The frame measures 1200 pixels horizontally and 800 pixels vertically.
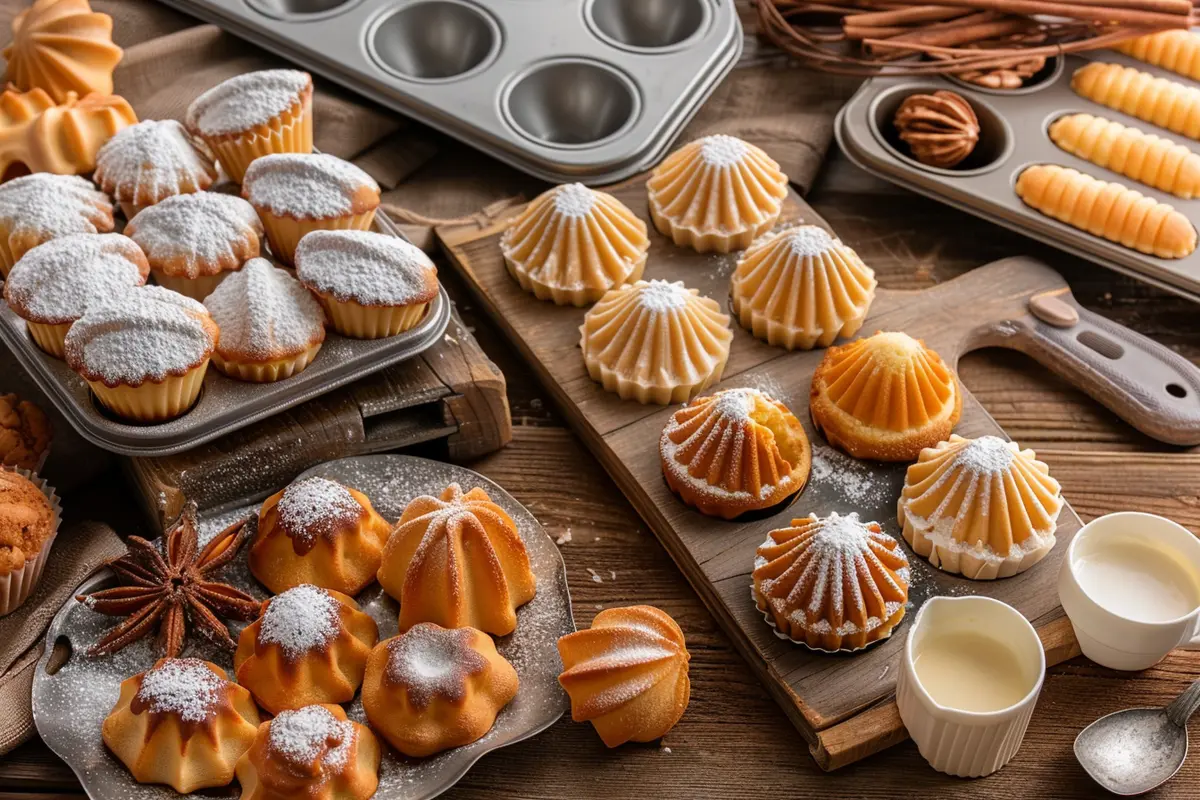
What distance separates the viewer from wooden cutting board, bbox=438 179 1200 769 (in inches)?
70.0

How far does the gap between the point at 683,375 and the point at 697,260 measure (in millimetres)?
332

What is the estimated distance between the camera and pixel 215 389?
6.37 feet

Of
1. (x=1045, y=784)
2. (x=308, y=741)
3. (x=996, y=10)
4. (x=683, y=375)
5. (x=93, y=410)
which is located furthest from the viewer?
(x=996, y=10)

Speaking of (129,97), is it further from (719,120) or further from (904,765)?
(904,765)

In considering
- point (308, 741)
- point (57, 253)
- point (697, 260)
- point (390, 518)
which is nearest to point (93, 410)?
point (57, 253)

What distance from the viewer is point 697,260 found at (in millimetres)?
2336

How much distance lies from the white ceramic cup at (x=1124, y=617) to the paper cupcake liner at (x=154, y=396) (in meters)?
1.26

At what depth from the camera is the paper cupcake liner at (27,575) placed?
1.81m

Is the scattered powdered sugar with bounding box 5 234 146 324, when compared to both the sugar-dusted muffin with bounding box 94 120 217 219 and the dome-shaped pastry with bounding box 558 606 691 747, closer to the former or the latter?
the sugar-dusted muffin with bounding box 94 120 217 219

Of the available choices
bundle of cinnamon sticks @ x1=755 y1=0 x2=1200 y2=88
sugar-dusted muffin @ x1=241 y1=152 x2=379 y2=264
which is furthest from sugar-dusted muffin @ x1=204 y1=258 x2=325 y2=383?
bundle of cinnamon sticks @ x1=755 y1=0 x2=1200 y2=88

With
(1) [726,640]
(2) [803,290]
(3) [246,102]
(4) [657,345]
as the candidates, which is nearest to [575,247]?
(4) [657,345]

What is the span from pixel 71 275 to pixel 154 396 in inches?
10.2

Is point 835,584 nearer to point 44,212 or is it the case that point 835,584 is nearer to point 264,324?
point 264,324

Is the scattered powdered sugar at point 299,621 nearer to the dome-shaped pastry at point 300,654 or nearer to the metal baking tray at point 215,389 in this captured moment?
the dome-shaped pastry at point 300,654
